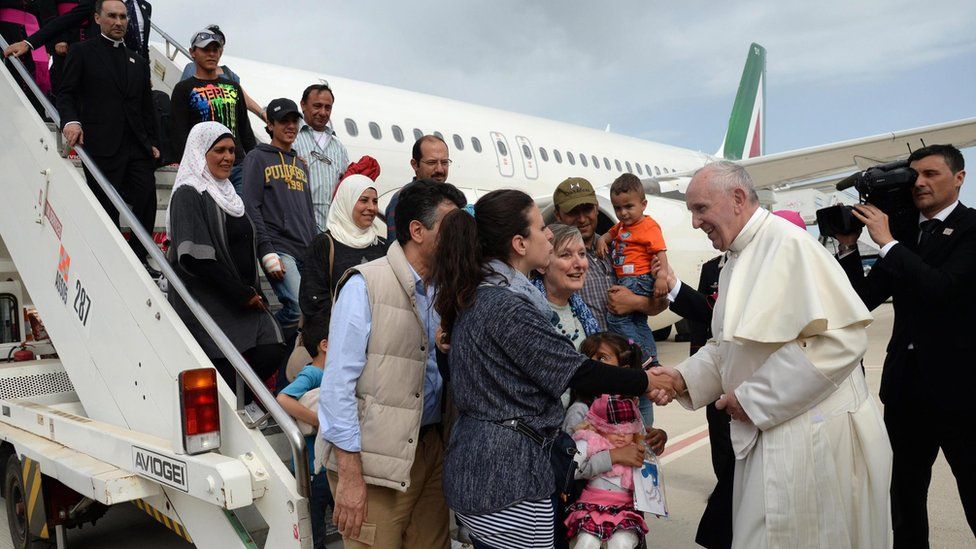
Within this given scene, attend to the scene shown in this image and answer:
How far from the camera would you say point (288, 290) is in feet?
12.6

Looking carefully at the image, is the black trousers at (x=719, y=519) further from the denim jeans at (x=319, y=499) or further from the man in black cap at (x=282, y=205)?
the man in black cap at (x=282, y=205)

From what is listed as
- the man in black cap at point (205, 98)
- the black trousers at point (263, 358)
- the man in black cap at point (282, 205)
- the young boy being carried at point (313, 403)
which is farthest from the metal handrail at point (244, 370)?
the man in black cap at point (205, 98)

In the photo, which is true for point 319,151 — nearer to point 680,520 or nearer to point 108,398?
point 108,398

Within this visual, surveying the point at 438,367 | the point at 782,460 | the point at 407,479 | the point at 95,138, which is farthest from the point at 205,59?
the point at 782,460

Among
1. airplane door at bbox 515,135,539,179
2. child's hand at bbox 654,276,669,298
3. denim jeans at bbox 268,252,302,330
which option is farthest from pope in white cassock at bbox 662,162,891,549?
airplane door at bbox 515,135,539,179

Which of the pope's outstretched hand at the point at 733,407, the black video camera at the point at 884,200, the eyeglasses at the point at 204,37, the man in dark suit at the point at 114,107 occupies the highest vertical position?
the eyeglasses at the point at 204,37

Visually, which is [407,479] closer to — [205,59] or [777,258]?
[777,258]

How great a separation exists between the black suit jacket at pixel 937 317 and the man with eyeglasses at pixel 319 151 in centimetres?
304

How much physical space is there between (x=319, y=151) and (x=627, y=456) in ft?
9.28

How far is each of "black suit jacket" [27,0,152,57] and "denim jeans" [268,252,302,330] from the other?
1.62 meters

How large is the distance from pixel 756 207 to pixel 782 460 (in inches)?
31.8

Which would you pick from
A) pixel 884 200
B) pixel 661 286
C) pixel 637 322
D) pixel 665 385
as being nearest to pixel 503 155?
pixel 637 322

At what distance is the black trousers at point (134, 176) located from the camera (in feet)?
13.1

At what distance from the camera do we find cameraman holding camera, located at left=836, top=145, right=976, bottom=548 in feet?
9.30
